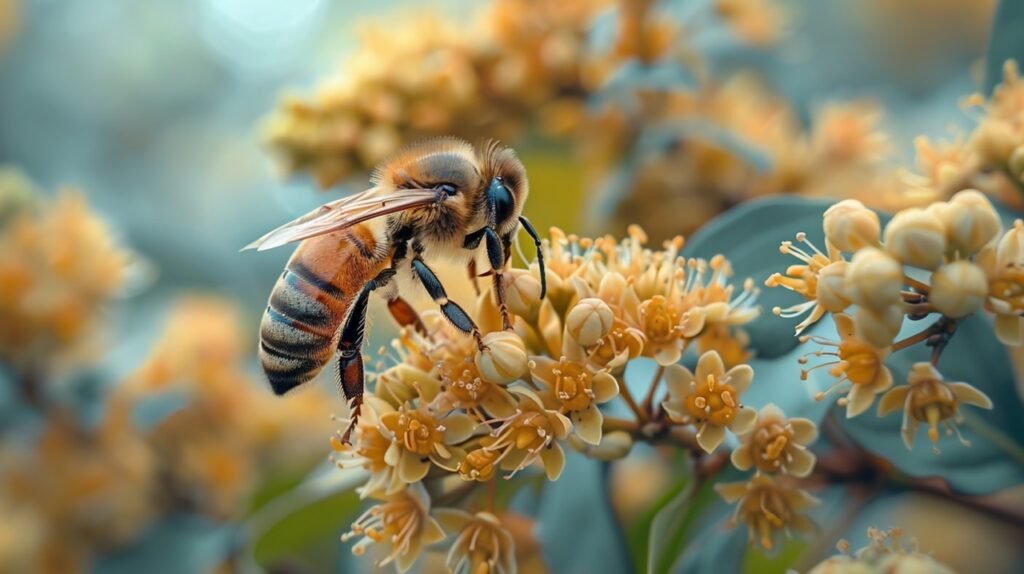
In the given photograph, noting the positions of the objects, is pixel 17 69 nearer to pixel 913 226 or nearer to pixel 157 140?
pixel 157 140

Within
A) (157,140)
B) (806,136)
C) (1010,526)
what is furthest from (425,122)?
(157,140)

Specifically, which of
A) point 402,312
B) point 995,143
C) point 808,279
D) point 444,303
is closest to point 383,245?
point 402,312

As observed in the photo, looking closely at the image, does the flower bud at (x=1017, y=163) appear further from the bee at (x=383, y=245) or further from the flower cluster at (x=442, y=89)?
the flower cluster at (x=442, y=89)

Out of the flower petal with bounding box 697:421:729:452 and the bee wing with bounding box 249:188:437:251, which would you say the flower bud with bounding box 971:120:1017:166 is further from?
the bee wing with bounding box 249:188:437:251

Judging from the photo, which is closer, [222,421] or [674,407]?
[674,407]

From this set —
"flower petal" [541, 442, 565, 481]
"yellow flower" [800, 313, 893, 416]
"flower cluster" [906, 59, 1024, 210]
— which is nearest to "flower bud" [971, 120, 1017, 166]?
"flower cluster" [906, 59, 1024, 210]

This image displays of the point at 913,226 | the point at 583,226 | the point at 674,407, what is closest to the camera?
the point at 913,226

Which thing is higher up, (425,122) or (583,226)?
(425,122)
